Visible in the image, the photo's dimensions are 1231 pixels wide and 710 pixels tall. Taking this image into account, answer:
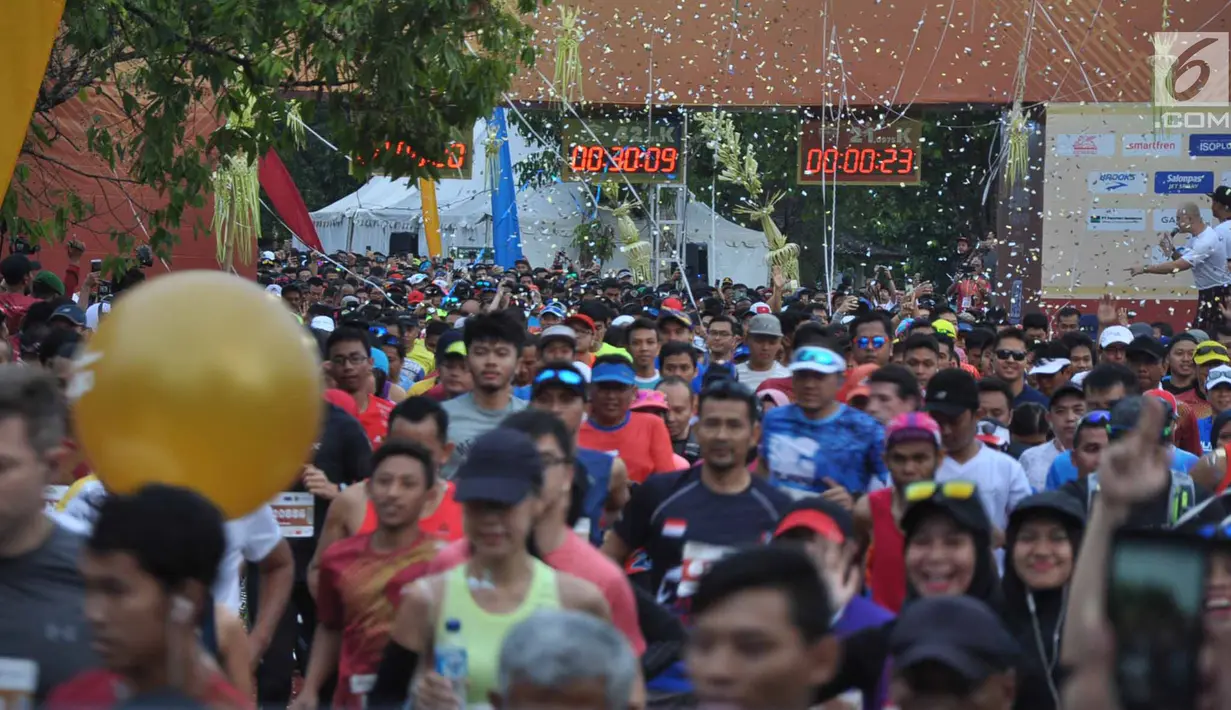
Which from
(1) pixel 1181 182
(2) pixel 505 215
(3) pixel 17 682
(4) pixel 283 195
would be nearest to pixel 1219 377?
(3) pixel 17 682

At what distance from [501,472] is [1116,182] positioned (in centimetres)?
1790

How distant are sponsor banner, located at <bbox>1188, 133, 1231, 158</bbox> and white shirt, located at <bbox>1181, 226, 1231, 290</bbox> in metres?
6.81

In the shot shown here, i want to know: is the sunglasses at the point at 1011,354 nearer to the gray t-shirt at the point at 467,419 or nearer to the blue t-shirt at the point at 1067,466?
the blue t-shirt at the point at 1067,466

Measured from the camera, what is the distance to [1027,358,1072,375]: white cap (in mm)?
11367

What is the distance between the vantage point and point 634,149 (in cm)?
2338

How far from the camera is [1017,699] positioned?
4.61m

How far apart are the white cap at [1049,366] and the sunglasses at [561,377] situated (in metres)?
4.56

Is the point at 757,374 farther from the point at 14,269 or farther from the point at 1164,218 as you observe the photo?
the point at 1164,218

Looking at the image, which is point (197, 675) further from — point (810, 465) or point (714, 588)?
point (810, 465)

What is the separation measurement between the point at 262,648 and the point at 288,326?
6.21 feet

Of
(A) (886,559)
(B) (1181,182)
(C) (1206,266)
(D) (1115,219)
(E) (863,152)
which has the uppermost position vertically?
(E) (863,152)

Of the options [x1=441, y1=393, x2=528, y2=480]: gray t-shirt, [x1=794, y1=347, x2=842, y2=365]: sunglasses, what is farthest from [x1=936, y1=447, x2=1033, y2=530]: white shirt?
[x1=441, y1=393, x2=528, y2=480]: gray t-shirt

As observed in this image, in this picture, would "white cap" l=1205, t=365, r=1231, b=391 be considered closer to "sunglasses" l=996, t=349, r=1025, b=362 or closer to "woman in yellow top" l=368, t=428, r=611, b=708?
"sunglasses" l=996, t=349, r=1025, b=362

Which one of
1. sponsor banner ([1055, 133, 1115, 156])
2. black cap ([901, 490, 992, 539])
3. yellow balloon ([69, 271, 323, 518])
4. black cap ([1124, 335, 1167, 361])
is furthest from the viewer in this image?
sponsor banner ([1055, 133, 1115, 156])
